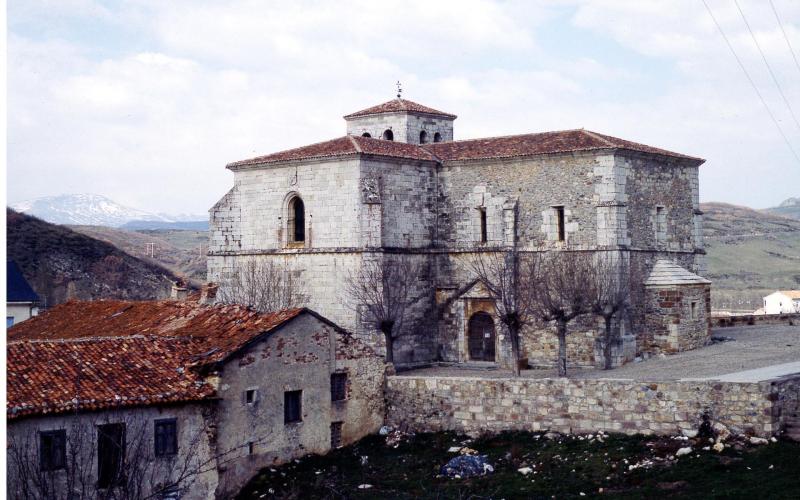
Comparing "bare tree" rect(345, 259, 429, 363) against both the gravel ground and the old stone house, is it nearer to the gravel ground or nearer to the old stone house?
the gravel ground

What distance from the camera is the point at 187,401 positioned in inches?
928

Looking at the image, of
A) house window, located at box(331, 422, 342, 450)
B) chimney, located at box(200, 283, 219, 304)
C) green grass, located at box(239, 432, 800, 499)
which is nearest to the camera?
green grass, located at box(239, 432, 800, 499)

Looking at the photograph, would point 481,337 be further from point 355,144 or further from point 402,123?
point 402,123

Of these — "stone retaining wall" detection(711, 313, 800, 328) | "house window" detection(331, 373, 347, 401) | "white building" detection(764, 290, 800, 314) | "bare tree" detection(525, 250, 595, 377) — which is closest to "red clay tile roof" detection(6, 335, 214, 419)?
"house window" detection(331, 373, 347, 401)

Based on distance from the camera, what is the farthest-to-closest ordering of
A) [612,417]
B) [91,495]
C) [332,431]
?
1. [332,431]
2. [612,417]
3. [91,495]

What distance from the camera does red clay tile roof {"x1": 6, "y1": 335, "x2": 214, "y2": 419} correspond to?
21562mm

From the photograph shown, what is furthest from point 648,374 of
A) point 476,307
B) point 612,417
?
point 476,307

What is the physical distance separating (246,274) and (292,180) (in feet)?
10.9

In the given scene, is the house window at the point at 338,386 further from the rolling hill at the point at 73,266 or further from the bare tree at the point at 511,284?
the rolling hill at the point at 73,266

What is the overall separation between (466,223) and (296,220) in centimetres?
526

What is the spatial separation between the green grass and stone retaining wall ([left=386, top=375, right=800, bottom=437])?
1.50ft

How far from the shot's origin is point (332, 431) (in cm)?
2698

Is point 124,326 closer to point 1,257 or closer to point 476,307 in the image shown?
point 476,307

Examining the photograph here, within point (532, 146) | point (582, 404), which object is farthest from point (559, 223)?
point (582, 404)
